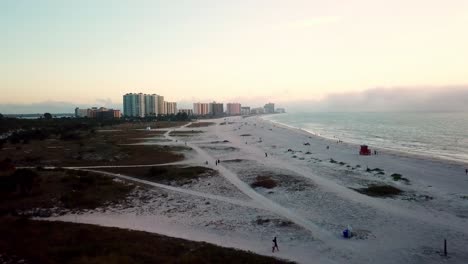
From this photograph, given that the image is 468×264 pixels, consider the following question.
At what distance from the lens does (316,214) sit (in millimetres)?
29422

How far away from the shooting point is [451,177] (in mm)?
44000

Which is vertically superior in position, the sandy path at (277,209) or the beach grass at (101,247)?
the beach grass at (101,247)

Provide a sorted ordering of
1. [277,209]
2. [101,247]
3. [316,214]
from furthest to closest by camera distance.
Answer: [277,209]
[316,214]
[101,247]

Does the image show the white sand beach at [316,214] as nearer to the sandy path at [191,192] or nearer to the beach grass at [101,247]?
the sandy path at [191,192]

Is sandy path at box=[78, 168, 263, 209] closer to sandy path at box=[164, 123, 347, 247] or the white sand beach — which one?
the white sand beach

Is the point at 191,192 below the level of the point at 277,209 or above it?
above

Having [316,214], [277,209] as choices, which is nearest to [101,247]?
[277,209]

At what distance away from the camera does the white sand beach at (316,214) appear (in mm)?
22359

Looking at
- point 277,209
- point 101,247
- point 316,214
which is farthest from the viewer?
point 277,209

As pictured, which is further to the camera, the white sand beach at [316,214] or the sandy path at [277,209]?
the sandy path at [277,209]

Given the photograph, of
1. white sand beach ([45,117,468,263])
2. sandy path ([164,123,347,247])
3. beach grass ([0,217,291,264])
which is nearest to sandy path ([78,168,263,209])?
white sand beach ([45,117,468,263])

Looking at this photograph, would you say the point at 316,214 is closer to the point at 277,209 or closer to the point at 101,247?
the point at 277,209

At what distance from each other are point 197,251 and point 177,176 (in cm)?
2253

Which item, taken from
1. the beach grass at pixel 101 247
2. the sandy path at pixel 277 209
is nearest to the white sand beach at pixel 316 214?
the sandy path at pixel 277 209
